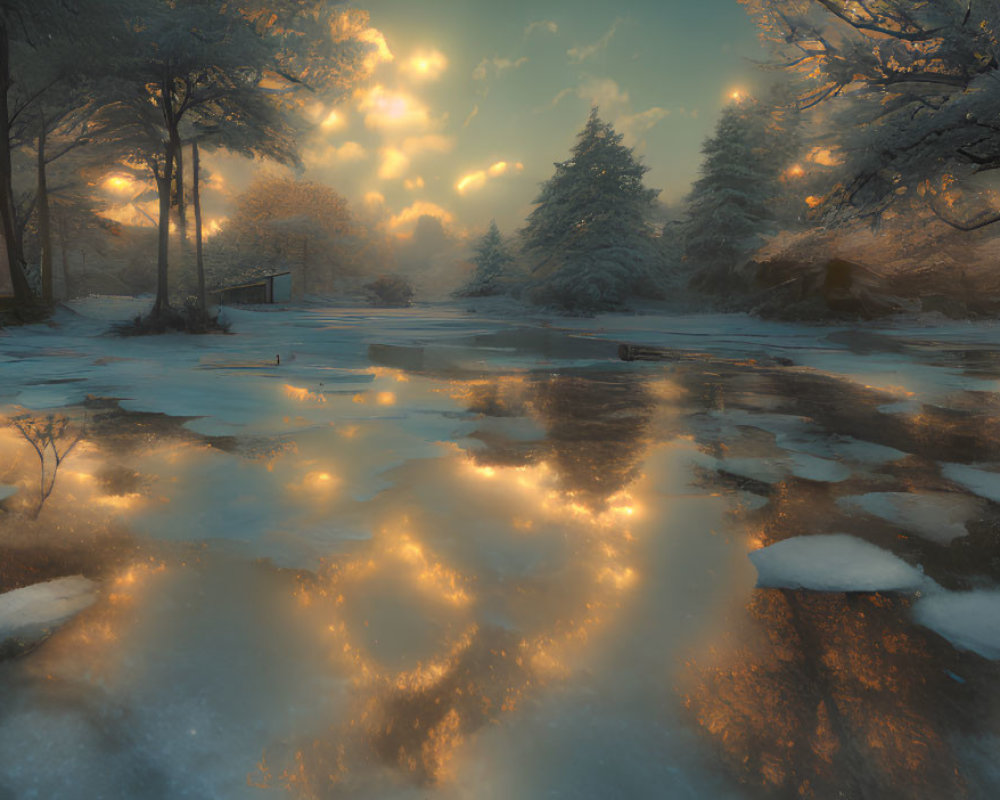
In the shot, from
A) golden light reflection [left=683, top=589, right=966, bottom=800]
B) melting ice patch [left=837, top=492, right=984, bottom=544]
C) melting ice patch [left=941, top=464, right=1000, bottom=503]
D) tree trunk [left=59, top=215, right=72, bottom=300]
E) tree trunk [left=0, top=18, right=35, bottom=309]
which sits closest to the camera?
golden light reflection [left=683, top=589, right=966, bottom=800]

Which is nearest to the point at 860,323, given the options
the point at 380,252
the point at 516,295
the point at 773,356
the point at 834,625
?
the point at 773,356

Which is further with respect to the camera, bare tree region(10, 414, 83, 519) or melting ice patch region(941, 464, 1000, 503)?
melting ice patch region(941, 464, 1000, 503)

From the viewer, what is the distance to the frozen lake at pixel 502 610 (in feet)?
4.36

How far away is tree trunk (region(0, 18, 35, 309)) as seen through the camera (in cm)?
1132

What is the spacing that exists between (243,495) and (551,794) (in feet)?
7.39

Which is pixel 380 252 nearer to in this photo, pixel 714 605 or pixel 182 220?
pixel 182 220

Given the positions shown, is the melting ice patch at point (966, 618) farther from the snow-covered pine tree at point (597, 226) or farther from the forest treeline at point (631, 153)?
the snow-covered pine tree at point (597, 226)

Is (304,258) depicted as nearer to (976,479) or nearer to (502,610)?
(976,479)

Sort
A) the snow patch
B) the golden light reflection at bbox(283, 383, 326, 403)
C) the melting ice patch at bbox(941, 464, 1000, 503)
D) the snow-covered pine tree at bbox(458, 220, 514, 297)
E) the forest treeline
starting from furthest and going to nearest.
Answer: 1. the snow-covered pine tree at bbox(458, 220, 514, 297)
2. the forest treeline
3. the golden light reflection at bbox(283, 383, 326, 403)
4. the melting ice patch at bbox(941, 464, 1000, 503)
5. the snow patch

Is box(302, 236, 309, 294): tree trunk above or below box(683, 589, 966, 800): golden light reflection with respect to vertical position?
above

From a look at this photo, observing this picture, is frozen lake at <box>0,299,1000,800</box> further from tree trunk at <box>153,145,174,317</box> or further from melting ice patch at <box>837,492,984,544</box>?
tree trunk at <box>153,145,174,317</box>

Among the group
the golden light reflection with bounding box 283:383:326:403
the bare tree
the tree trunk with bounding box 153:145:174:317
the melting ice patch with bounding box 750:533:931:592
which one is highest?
the tree trunk with bounding box 153:145:174:317

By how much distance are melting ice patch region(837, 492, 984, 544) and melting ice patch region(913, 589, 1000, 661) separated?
55 cm

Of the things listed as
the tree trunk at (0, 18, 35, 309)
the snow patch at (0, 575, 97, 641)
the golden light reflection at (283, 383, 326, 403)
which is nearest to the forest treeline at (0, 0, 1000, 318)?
the tree trunk at (0, 18, 35, 309)
